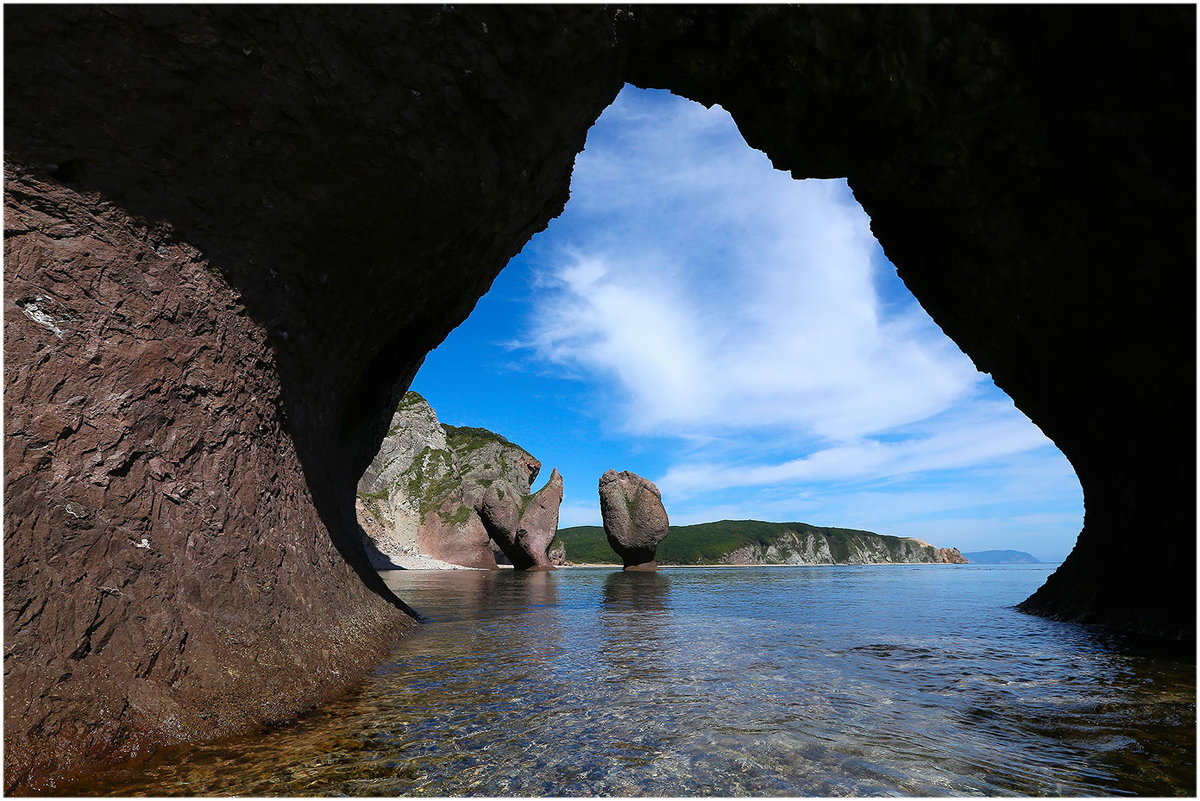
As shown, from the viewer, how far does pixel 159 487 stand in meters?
→ 5.20

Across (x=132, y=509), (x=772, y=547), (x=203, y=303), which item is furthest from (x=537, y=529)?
(x=772, y=547)

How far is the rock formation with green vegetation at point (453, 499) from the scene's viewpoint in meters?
51.7

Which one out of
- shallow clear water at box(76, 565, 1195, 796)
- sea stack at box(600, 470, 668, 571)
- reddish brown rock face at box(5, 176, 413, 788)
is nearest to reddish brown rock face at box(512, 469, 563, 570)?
sea stack at box(600, 470, 668, 571)

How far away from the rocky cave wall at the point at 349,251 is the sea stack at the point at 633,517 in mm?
34420

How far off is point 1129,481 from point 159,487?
51.9 ft

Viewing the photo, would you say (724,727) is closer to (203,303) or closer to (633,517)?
(203,303)

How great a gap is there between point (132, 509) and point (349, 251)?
13.0 ft

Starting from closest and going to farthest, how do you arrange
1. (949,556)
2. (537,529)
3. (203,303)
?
(203,303), (537,529), (949,556)

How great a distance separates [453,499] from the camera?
6209 centimetres

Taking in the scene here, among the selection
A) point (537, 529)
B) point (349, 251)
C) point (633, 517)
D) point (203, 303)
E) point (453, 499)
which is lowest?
point (537, 529)

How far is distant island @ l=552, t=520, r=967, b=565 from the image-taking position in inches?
4877

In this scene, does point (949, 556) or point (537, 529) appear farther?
point (949, 556)

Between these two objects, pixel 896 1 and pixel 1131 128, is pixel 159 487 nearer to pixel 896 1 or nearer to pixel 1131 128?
pixel 896 1

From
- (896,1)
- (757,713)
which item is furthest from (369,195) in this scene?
(896,1)
